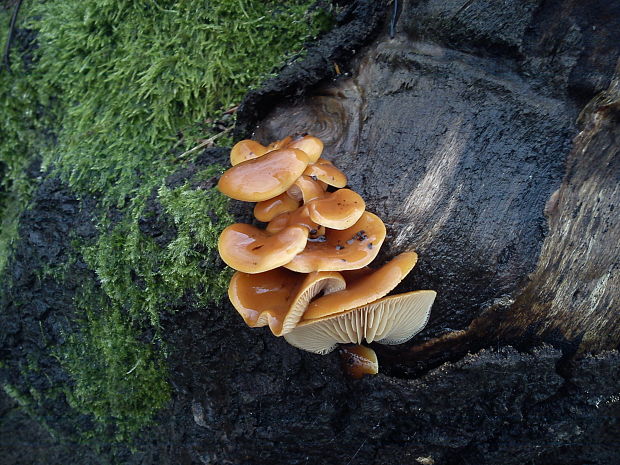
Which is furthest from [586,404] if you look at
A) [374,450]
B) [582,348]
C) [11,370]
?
[11,370]

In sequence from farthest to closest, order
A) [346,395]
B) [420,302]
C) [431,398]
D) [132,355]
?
1. [132,355]
2. [346,395]
3. [431,398]
4. [420,302]

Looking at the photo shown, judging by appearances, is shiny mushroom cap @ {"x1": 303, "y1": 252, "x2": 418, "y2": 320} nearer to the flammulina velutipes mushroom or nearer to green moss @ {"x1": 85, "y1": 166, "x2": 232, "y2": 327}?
the flammulina velutipes mushroom

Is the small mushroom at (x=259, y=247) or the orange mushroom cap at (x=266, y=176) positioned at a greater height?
the orange mushroom cap at (x=266, y=176)

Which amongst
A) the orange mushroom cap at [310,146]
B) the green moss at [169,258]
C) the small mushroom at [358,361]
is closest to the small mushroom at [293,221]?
the orange mushroom cap at [310,146]

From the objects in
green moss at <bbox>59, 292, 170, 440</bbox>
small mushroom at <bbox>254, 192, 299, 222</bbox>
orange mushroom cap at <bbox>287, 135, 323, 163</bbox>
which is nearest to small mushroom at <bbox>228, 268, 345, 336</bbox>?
small mushroom at <bbox>254, 192, 299, 222</bbox>

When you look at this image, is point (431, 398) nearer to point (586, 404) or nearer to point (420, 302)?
point (420, 302)

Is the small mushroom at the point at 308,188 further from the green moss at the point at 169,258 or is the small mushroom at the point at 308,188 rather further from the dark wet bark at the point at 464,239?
the green moss at the point at 169,258
